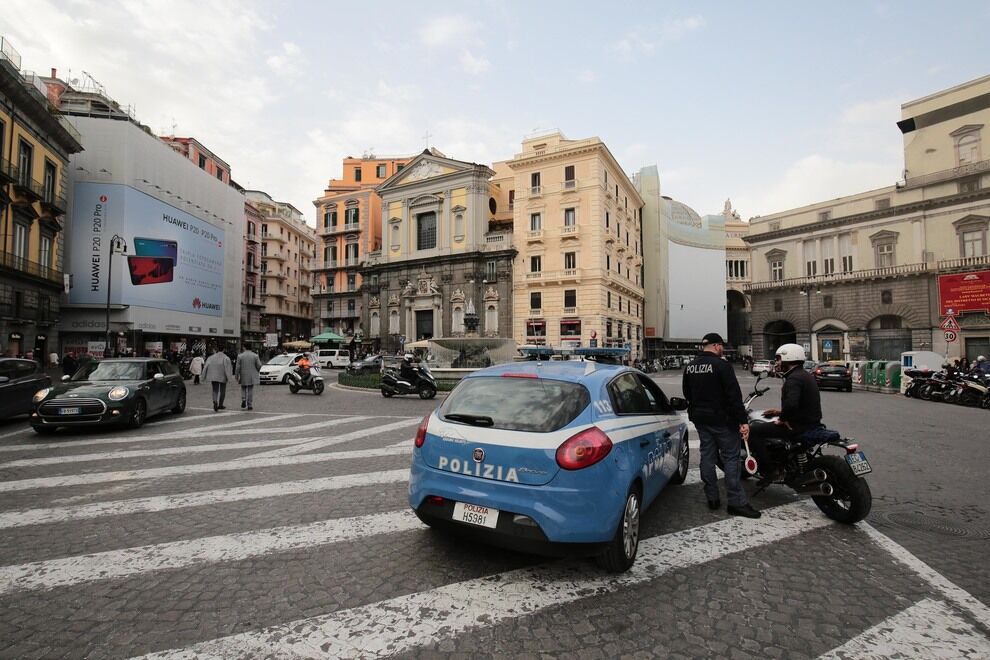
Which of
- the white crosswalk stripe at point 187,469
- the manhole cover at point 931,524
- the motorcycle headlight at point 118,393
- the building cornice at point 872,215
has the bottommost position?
the manhole cover at point 931,524

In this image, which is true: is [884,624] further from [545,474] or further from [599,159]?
[599,159]

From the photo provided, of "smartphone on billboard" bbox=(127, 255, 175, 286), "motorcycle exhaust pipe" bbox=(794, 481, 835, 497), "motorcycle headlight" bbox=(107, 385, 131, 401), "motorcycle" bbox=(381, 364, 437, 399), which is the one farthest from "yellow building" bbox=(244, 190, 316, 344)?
"motorcycle exhaust pipe" bbox=(794, 481, 835, 497)

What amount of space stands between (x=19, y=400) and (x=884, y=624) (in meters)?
Answer: 14.2

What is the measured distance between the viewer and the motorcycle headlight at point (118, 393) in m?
9.08

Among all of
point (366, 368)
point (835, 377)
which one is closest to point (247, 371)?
point (366, 368)

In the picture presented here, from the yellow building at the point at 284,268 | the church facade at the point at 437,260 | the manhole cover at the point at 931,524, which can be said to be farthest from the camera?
the yellow building at the point at 284,268

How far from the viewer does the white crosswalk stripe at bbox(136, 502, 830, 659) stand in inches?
102

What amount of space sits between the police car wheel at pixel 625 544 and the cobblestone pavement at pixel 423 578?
10 cm

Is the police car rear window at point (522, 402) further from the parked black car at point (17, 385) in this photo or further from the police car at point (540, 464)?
the parked black car at point (17, 385)

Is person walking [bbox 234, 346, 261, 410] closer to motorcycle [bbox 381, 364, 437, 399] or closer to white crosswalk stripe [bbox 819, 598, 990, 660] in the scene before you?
motorcycle [bbox 381, 364, 437, 399]

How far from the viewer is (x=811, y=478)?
472 centimetres

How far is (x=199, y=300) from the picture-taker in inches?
1532

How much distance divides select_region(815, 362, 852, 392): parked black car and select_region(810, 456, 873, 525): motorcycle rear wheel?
1950cm

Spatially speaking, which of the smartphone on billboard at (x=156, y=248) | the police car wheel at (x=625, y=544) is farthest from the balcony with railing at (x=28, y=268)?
the police car wheel at (x=625, y=544)
